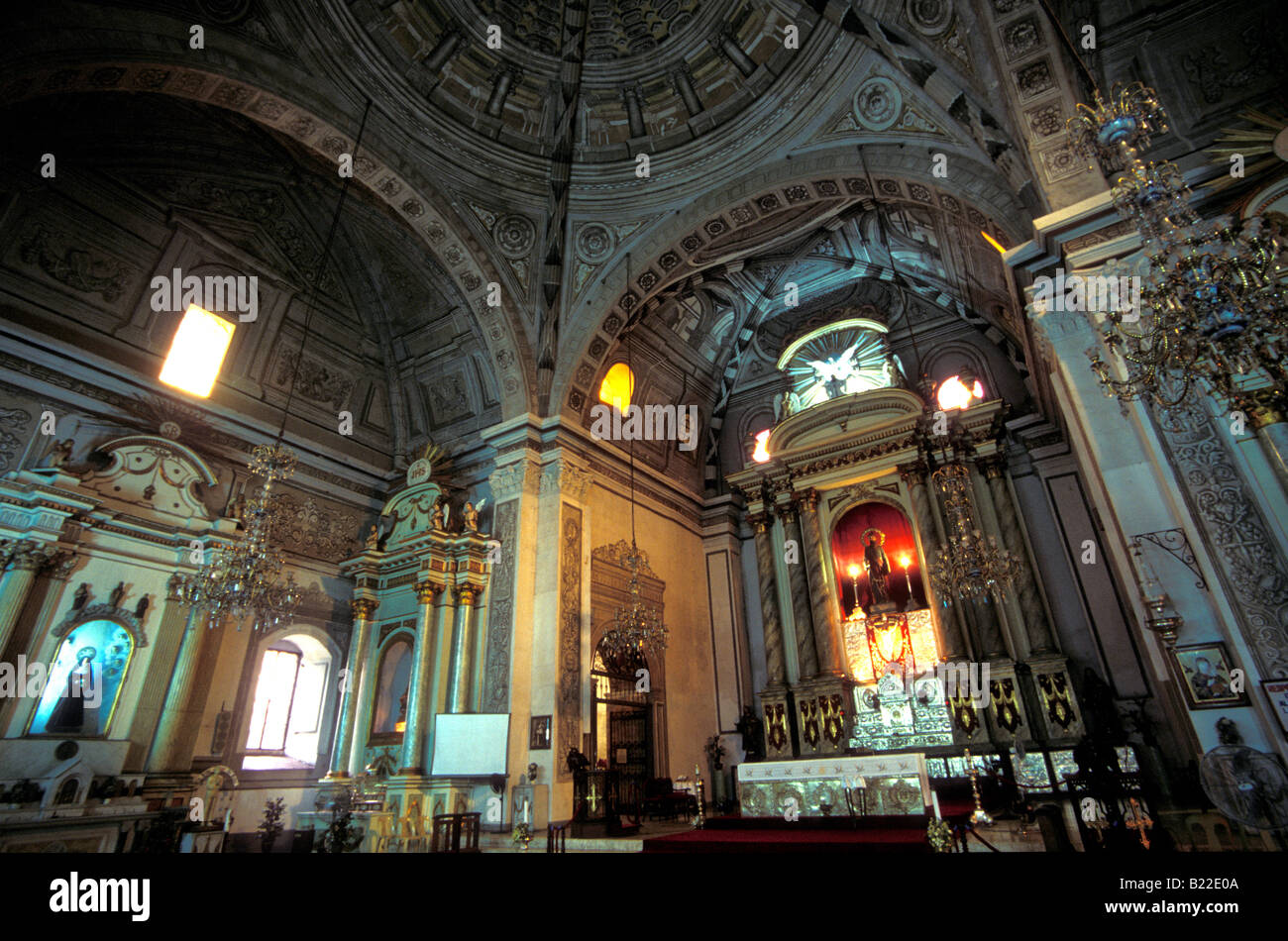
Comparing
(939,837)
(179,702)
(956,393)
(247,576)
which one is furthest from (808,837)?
(956,393)

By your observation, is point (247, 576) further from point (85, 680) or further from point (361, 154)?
point (361, 154)

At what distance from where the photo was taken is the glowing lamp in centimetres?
988

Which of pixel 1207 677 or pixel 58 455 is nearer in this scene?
pixel 1207 677

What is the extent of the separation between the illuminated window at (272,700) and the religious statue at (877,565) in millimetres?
10820

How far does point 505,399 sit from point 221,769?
700 cm

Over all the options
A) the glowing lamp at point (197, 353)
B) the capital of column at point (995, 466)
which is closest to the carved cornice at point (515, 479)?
the glowing lamp at point (197, 353)

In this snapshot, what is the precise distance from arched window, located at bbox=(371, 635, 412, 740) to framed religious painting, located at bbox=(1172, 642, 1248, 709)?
33.2 ft

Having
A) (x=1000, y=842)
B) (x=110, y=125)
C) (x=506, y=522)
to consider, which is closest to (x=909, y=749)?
(x=1000, y=842)

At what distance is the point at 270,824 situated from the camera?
8812 millimetres

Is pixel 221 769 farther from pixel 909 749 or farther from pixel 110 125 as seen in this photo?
pixel 909 749

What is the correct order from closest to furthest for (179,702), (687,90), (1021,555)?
(179,702) → (687,90) → (1021,555)

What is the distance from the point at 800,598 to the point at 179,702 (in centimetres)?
1060

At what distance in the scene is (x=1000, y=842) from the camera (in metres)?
6.68

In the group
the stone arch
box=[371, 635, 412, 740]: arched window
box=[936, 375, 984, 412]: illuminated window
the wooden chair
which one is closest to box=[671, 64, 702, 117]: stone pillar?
the stone arch
